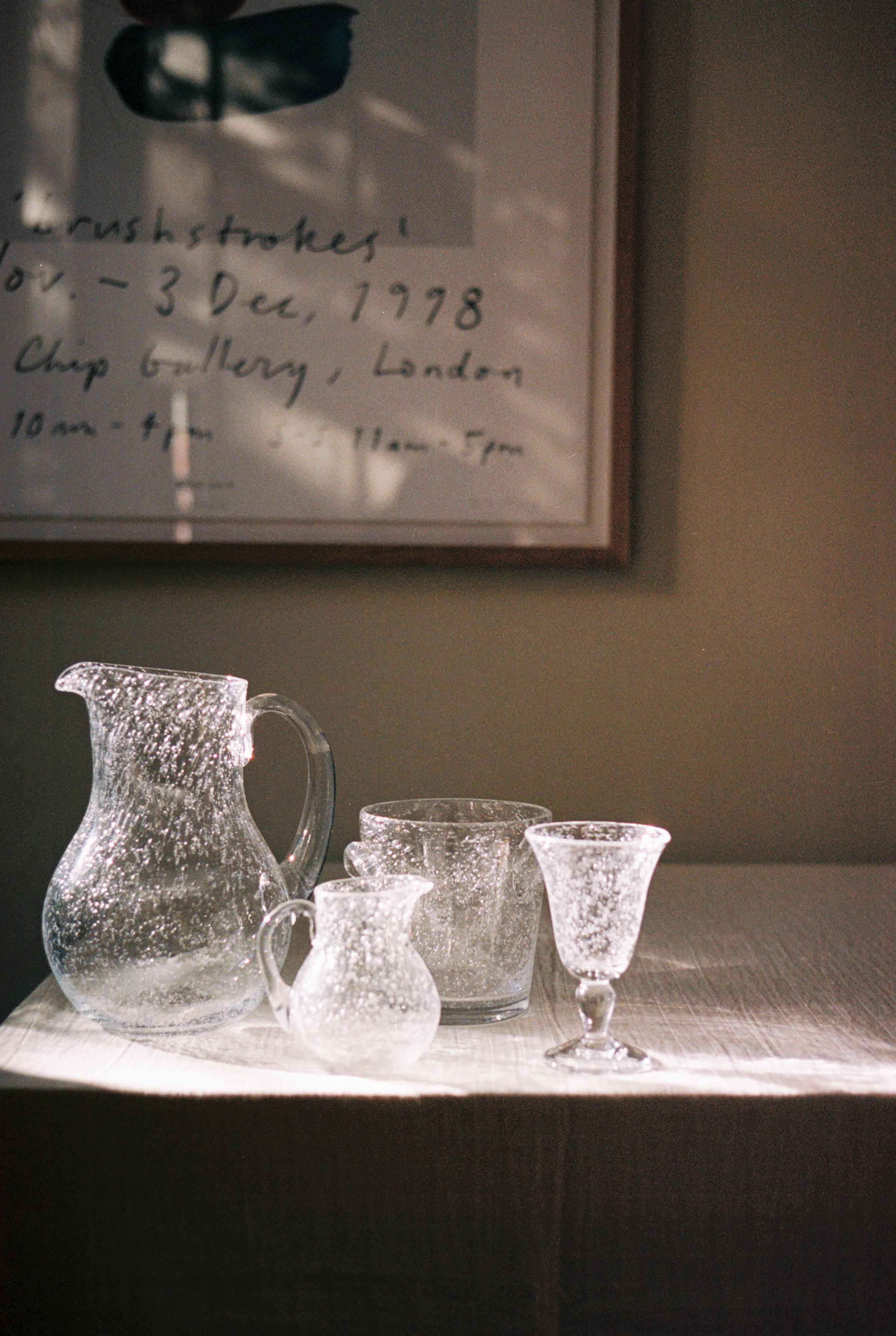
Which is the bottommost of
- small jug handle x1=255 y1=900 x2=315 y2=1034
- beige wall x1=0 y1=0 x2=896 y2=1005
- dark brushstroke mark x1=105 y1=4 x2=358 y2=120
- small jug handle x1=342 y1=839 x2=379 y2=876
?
small jug handle x1=255 y1=900 x2=315 y2=1034

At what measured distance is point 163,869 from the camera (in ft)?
2.58

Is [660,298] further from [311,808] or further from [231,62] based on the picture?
[311,808]

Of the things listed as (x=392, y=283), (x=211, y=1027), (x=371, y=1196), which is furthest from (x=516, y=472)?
(x=371, y=1196)

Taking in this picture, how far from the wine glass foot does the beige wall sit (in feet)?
2.36

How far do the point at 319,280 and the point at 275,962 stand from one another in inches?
36.6

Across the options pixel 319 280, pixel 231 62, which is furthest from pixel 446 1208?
pixel 231 62

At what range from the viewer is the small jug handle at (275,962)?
0.72m

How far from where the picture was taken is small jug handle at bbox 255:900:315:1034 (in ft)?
2.37

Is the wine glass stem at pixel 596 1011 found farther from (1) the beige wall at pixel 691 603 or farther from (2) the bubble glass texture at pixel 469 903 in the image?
(1) the beige wall at pixel 691 603

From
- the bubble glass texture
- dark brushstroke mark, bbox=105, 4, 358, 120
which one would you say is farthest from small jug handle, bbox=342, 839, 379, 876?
dark brushstroke mark, bbox=105, 4, 358, 120

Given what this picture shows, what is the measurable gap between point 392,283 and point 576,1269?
3.60ft

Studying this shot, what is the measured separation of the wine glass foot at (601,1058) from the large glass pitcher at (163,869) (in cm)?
21

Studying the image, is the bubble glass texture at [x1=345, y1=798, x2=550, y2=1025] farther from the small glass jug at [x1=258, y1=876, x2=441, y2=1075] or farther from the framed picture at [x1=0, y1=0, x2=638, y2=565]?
the framed picture at [x1=0, y1=0, x2=638, y2=565]

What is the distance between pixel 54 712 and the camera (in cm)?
146
